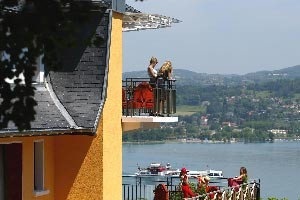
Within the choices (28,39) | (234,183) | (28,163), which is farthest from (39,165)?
(28,39)

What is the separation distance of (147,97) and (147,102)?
0.38ft

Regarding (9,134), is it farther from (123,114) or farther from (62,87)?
(123,114)

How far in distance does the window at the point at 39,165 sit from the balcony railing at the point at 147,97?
134 inches

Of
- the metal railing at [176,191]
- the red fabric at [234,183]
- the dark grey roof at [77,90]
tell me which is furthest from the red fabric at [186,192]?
the dark grey roof at [77,90]

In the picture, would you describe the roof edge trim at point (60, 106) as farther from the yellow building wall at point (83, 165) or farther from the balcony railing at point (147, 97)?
the balcony railing at point (147, 97)

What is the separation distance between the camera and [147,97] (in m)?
19.3

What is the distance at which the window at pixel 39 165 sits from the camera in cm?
1540

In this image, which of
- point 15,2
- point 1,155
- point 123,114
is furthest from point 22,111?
point 123,114

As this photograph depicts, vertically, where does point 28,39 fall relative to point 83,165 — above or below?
above

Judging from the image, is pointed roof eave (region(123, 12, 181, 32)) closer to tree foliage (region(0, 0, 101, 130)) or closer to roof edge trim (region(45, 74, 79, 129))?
roof edge trim (region(45, 74, 79, 129))

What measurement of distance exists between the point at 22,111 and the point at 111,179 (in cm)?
1140

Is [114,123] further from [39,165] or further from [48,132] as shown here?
[48,132]

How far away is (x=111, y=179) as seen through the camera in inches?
661

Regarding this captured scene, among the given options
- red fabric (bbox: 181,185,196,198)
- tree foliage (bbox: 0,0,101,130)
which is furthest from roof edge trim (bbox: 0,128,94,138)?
tree foliage (bbox: 0,0,101,130)
